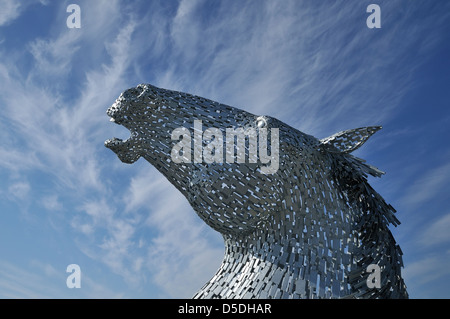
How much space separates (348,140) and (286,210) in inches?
52.3

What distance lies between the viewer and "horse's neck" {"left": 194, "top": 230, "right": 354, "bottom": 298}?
5230 millimetres

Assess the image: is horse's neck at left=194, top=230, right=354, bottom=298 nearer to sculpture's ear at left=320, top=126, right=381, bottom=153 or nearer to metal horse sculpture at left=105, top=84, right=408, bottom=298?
metal horse sculpture at left=105, top=84, right=408, bottom=298

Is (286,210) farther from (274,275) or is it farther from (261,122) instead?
(261,122)

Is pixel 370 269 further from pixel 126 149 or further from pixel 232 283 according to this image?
pixel 126 149

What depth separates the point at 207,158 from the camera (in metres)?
5.78

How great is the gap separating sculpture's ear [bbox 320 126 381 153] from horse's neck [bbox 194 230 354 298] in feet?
4.63

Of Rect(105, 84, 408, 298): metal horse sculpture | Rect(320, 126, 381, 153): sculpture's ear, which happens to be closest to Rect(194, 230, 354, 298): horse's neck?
Rect(105, 84, 408, 298): metal horse sculpture

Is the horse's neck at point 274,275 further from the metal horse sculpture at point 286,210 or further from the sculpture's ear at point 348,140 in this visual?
the sculpture's ear at point 348,140

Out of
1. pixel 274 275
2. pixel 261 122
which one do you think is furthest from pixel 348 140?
pixel 274 275

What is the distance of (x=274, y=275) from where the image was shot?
539cm

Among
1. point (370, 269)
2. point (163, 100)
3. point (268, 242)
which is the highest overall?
point (163, 100)

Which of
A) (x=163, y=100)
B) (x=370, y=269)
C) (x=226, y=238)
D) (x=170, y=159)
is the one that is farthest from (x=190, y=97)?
(x=370, y=269)

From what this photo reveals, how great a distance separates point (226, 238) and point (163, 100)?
2192 millimetres

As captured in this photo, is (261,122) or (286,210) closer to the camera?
(286,210)
